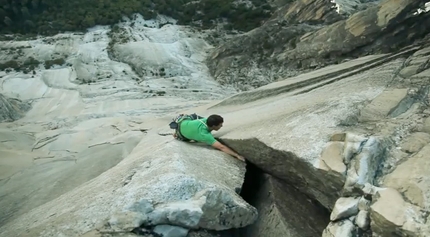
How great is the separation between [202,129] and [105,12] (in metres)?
26.3

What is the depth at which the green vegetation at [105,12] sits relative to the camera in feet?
99.1

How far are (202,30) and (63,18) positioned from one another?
1128 cm

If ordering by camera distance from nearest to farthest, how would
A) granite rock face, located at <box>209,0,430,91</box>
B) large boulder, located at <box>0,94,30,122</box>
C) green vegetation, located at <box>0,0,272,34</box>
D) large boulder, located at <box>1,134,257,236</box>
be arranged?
large boulder, located at <box>1,134,257,236</box> → granite rock face, located at <box>209,0,430,91</box> → large boulder, located at <box>0,94,30,122</box> → green vegetation, located at <box>0,0,272,34</box>

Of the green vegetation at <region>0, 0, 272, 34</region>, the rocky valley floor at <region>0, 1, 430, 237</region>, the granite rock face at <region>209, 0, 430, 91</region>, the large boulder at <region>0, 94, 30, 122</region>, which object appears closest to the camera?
the rocky valley floor at <region>0, 1, 430, 237</region>

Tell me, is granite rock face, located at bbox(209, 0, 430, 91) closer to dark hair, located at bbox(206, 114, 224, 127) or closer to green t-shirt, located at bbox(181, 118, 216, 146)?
dark hair, located at bbox(206, 114, 224, 127)

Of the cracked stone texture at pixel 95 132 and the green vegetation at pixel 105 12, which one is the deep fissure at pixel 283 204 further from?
the green vegetation at pixel 105 12

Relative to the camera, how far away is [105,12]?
103ft

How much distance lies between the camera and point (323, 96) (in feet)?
25.3

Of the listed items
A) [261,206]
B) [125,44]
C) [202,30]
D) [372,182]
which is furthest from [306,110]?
[202,30]

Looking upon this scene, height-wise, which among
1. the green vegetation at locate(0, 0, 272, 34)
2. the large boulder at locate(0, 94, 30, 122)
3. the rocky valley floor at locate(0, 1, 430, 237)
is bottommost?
the large boulder at locate(0, 94, 30, 122)

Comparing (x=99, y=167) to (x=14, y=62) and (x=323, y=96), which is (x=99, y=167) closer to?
(x=323, y=96)

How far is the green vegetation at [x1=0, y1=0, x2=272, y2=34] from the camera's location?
99.1ft

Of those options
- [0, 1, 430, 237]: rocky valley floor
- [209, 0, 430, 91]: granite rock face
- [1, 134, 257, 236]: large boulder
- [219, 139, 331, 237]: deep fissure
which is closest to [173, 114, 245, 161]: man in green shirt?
[0, 1, 430, 237]: rocky valley floor

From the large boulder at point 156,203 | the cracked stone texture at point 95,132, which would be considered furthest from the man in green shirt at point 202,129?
the large boulder at point 156,203
